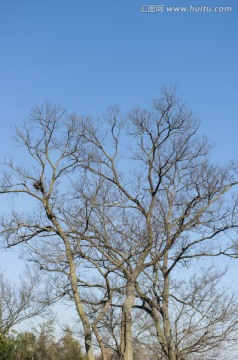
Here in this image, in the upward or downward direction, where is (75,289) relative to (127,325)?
upward

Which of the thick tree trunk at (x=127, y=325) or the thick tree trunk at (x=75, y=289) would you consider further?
the thick tree trunk at (x=127, y=325)

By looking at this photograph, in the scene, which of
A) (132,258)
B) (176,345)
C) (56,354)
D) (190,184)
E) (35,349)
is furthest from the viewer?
(56,354)

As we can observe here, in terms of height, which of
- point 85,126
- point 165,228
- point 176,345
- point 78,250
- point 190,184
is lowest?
point 176,345

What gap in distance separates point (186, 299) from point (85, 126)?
7211 millimetres

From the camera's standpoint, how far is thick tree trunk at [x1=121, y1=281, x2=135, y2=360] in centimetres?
1412

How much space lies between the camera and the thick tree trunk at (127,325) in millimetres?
14125

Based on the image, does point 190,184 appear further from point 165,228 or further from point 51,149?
point 51,149

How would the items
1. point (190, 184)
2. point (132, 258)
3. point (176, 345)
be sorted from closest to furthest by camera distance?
1. point (176, 345)
2. point (132, 258)
3. point (190, 184)

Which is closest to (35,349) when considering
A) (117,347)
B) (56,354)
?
(56,354)

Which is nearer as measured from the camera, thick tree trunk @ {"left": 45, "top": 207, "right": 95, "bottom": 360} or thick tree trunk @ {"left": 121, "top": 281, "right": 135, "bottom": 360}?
thick tree trunk @ {"left": 45, "top": 207, "right": 95, "bottom": 360}

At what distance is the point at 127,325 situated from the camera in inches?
564

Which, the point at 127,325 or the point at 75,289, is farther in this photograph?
the point at 127,325

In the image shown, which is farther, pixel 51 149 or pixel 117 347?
pixel 117 347

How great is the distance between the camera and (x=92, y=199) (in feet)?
46.0
